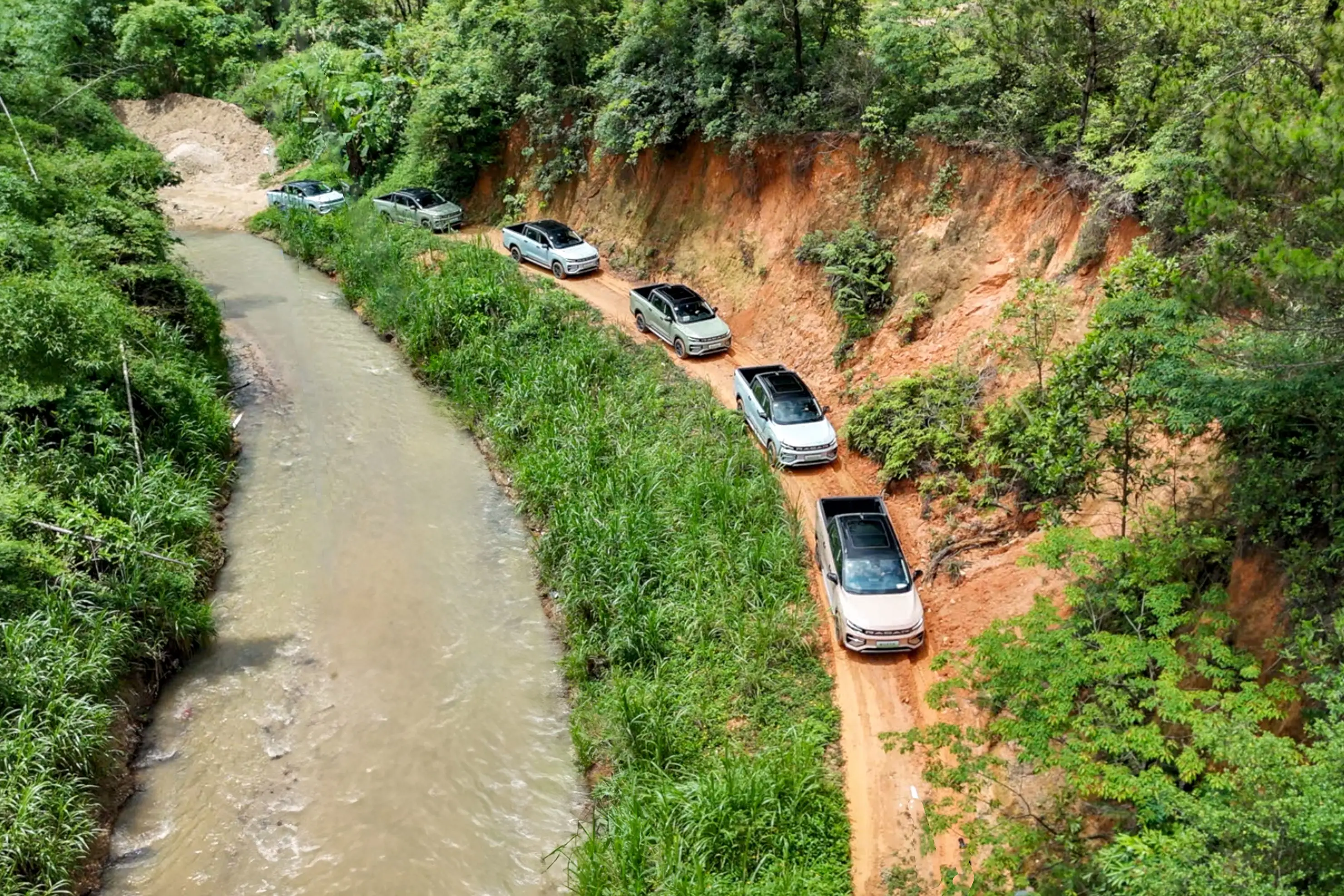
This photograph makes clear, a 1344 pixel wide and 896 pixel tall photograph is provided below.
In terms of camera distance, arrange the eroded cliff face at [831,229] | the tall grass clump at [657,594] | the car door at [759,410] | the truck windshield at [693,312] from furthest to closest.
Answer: the truck windshield at [693,312] → the car door at [759,410] → the eroded cliff face at [831,229] → the tall grass clump at [657,594]

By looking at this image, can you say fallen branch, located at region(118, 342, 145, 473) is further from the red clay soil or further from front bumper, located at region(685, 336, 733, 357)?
front bumper, located at region(685, 336, 733, 357)

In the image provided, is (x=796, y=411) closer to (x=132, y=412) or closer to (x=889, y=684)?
(x=889, y=684)

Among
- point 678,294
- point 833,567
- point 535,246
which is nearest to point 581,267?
point 535,246

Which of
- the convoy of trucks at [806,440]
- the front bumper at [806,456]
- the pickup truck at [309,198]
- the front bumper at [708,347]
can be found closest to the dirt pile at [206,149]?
the pickup truck at [309,198]

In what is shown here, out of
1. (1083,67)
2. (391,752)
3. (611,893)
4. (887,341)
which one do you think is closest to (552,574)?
(391,752)

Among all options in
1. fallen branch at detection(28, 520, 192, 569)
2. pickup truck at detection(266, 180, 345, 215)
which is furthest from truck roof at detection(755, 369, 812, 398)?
pickup truck at detection(266, 180, 345, 215)

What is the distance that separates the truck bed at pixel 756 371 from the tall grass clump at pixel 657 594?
95cm

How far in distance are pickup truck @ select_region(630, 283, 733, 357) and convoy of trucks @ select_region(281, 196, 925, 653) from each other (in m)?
0.02

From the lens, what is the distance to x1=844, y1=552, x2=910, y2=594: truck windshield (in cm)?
1254

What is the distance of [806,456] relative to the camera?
639 inches

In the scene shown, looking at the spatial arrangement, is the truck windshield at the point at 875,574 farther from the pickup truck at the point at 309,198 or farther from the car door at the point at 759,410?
the pickup truck at the point at 309,198

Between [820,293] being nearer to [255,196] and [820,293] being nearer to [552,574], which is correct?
[552,574]

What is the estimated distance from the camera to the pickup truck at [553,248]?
25.2 m

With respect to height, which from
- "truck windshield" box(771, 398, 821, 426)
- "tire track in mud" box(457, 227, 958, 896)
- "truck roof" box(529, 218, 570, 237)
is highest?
"truck roof" box(529, 218, 570, 237)
